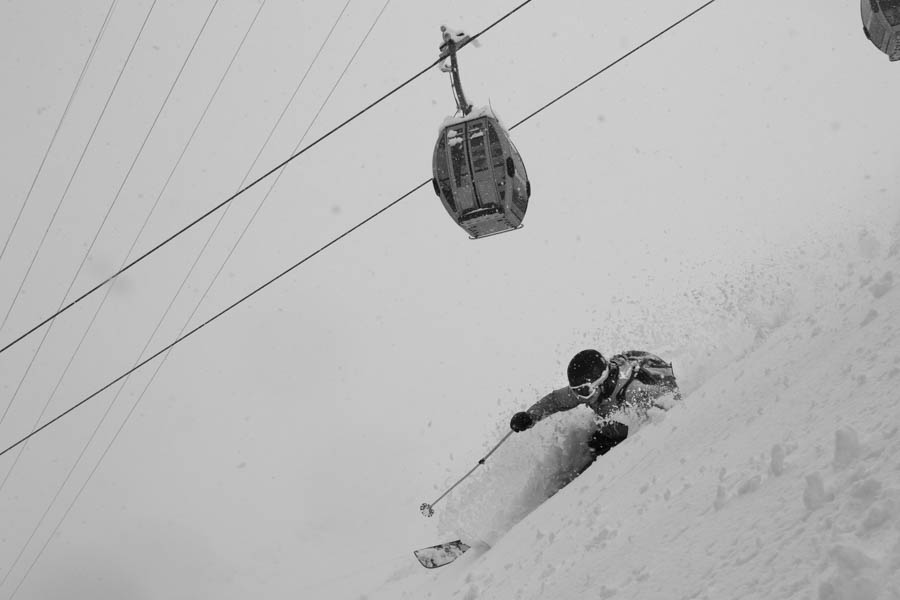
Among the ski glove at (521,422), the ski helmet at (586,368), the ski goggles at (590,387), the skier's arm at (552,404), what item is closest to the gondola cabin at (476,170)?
the ski helmet at (586,368)

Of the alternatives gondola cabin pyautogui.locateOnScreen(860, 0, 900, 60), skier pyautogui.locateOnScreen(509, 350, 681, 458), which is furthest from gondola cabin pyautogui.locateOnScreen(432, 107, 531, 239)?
gondola cabin pyautogui.locateOnScreen(860, 0, 900, 60)

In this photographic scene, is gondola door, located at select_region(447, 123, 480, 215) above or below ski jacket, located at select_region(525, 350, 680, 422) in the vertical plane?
above

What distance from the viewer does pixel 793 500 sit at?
3.05 meters

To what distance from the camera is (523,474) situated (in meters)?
10.3

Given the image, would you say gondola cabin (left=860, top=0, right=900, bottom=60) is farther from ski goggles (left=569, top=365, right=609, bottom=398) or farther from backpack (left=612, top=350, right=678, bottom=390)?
ski goggles (left=569, top=365, right=609, bottom=398)

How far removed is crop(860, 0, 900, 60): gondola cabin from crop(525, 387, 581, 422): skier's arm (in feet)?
21.5

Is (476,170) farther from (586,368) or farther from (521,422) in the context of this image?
(521,422)

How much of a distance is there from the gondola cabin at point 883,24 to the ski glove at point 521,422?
285 inches

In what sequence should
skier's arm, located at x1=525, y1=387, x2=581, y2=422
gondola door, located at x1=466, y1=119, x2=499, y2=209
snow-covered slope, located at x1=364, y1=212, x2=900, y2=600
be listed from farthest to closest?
skier's arm, located at x1=525, y1=387, x2=581, y2=422 < gondola door, located at x1=466, y1=119, x2=499, y2=209 < snow-covered slope, located at x1=364, y1=212, x2=900, y2=600

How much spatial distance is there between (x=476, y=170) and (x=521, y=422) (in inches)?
146

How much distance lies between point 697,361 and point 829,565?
9389 millimetres

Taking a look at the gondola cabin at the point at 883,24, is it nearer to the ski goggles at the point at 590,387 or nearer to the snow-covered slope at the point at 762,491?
the snow-covered slope at the point at 762,491

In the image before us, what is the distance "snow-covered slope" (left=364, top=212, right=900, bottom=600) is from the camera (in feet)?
8.54

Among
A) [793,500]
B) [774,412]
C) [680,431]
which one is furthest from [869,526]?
[680,431]
